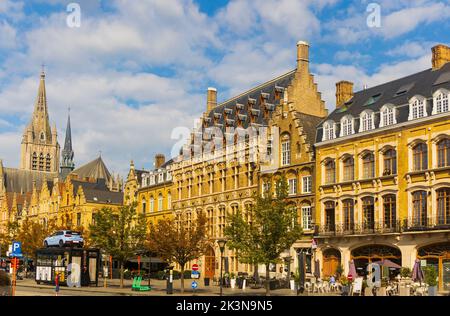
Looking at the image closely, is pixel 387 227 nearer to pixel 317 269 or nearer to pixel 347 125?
pixel 317 269

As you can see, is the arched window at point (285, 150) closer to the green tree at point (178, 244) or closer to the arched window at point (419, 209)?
the green tree at point (178, 244)

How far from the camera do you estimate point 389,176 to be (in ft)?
160

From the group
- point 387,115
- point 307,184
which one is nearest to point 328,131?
point 307,184

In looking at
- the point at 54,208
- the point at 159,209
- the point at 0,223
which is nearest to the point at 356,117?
the point at 159,209

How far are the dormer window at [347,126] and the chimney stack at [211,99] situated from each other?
30400mm

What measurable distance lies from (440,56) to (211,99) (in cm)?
3620

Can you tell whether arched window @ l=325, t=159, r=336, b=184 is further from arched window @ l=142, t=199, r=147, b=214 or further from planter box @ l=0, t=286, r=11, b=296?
arched window @ l=142, t=199, r=147, b=214

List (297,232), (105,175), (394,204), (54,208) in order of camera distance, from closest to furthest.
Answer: (297,232), (394,204), (54,208), (105,175)

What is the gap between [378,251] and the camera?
49750 millimetres

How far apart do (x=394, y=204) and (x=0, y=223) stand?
10993 cm

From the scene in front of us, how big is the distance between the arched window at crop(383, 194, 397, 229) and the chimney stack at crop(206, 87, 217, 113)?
120ft

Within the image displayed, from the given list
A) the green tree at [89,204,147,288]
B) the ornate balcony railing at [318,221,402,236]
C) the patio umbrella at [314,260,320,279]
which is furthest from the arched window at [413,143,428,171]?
the green tree at [89,204,147,288]

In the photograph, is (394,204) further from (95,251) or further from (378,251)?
(95,251)

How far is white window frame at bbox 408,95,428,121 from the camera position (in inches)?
1857
